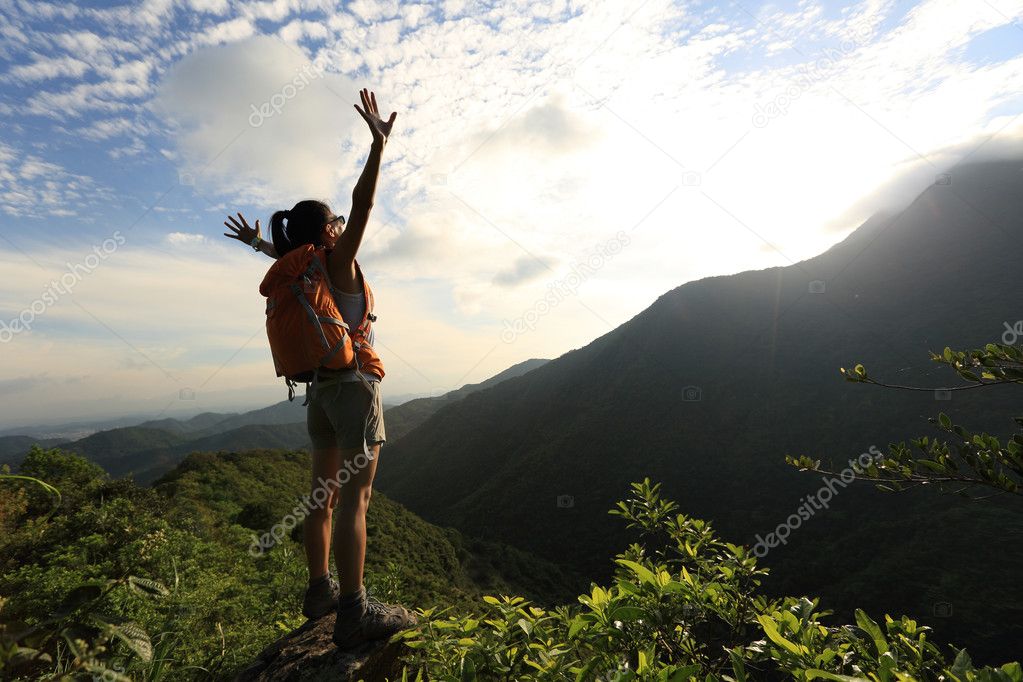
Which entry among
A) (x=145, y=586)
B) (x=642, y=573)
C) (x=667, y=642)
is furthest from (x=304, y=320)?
(x=667, y=642)

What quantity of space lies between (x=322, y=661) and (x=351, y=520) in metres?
0.97

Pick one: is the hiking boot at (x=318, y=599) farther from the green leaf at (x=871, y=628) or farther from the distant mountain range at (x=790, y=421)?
the distant mountain range at (x=790, y=421)

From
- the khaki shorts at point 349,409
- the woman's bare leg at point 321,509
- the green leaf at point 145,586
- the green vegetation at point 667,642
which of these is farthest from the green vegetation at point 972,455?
the woman's bare leg at point 321,509

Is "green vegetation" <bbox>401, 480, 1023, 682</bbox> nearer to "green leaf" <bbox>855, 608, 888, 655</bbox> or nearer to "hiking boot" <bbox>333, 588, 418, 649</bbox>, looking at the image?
"green leaf" <bbox>855, 608, 888, 655</bbox>

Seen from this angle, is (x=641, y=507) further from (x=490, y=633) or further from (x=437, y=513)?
(x=437, y=513)

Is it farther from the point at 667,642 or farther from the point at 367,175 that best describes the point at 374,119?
the point at 667,642

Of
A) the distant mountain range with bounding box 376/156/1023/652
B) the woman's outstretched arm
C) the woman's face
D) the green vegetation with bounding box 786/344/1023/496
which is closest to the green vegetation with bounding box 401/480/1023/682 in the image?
the green vegetation with bounding box 786/344/1023/496

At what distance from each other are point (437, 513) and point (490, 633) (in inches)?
2770

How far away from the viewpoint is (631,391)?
8475cm

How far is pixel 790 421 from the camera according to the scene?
68875mm

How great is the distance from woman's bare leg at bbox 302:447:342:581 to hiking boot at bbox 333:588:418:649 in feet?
1.63

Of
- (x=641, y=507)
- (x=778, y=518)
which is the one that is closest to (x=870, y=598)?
(x=778, y=518)

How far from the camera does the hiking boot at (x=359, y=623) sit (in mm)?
3119

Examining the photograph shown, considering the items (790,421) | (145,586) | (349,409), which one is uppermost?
(349,409)
